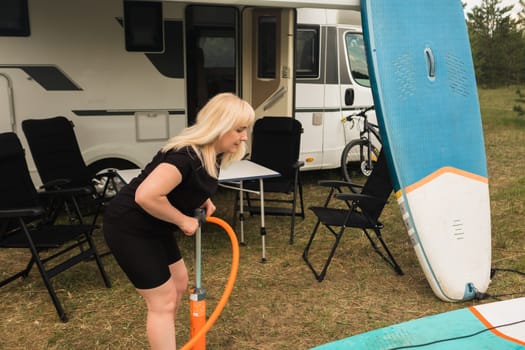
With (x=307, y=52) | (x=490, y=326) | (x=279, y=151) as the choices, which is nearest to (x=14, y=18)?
(x=279, y=151)

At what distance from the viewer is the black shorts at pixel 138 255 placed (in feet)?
6.75

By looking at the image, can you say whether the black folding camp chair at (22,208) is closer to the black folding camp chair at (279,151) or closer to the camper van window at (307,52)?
the black folding camp chair at (279,151)

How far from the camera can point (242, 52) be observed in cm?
548

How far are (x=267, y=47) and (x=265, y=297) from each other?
303cm

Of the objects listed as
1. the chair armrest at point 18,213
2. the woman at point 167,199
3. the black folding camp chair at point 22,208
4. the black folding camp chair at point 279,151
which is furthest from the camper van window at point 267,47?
the woman at point 167,199

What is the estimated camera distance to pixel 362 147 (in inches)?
250

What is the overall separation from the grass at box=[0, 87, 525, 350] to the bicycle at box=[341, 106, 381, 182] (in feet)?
5.20

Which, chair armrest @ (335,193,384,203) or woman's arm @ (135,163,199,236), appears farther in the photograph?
chair armrest @ (335,193,384,203)

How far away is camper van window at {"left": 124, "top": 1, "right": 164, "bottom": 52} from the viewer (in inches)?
186

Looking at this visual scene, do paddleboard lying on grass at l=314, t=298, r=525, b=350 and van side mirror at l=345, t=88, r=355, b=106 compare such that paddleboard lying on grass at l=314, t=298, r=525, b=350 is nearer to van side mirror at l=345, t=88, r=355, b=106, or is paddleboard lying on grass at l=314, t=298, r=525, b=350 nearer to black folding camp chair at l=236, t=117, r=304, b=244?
black folding camp chair at l=236, t=117, r=304, b=244

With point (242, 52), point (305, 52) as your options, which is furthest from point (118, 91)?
point (305, 52)

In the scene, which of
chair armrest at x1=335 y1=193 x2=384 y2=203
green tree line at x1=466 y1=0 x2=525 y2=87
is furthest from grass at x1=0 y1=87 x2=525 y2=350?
green tree line at x1=466 y1=0 x2=525 y2=87

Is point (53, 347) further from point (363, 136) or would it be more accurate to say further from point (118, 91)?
point (363, 136)

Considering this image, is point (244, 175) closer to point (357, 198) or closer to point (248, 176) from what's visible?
point (248, 176)
